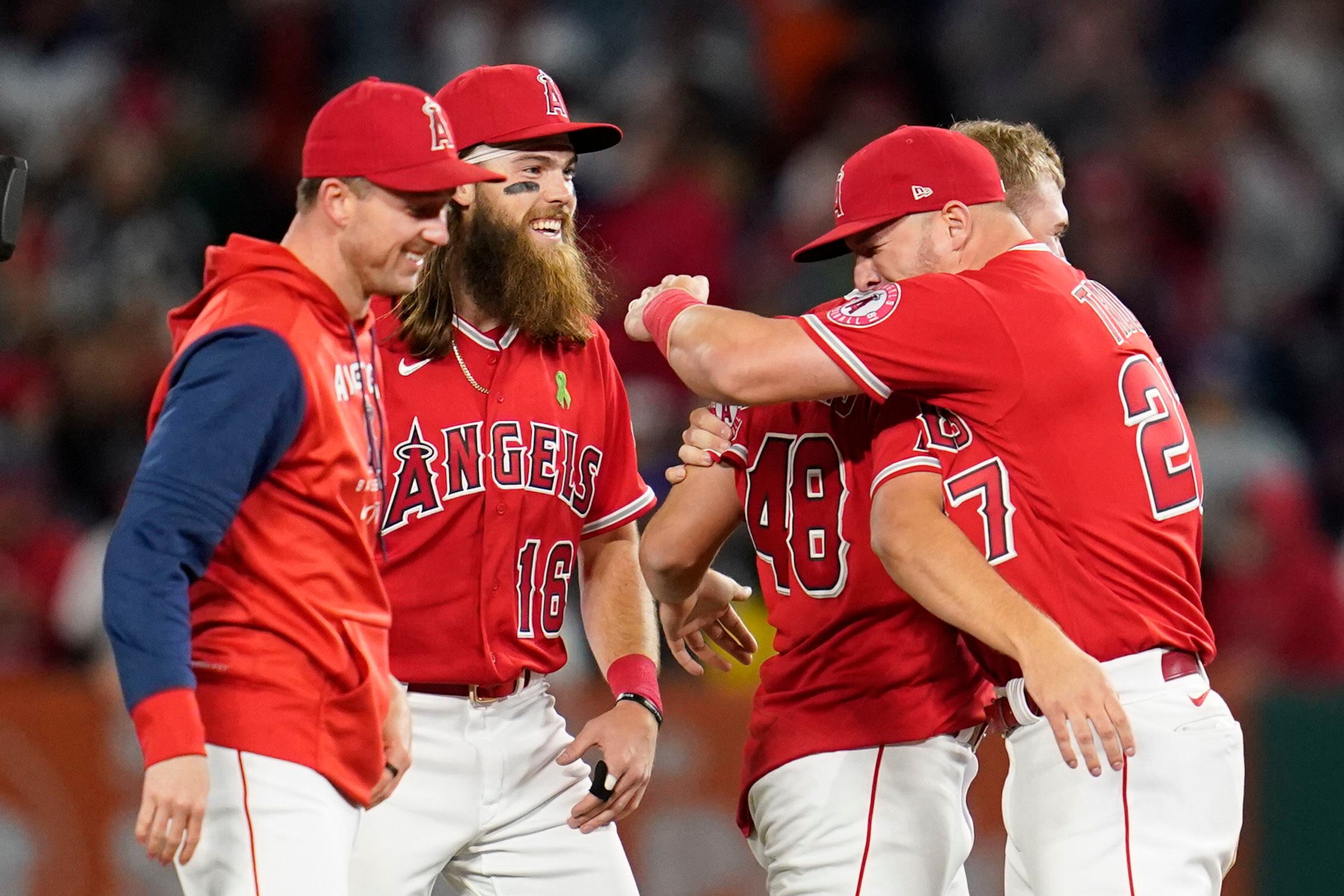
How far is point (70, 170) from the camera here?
9359 millimetres

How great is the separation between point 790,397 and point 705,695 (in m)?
3.24

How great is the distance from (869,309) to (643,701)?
1.07 meters

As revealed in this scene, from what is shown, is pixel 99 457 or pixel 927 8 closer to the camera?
pixel 99 457

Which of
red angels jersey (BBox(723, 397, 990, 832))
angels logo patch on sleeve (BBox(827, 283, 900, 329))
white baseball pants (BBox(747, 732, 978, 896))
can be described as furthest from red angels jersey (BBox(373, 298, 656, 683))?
angels logo patch on sleeve (BBox(827, 283, 900, 329))

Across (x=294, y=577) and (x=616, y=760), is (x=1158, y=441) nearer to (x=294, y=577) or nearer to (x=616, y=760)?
(x=616, y=760)

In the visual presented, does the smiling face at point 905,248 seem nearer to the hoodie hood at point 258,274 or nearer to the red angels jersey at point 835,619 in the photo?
the red angels jersey at point 835,619

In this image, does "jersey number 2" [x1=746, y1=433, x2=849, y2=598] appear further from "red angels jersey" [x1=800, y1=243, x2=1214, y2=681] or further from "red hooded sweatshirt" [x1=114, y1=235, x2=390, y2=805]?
"red hooded sweatshirt" [x1=114, y1=235, x2=390, y2=805]

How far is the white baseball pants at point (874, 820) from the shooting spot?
3707mm

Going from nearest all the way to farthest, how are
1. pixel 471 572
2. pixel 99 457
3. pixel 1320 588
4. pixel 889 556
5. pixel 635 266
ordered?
pixel 889 556, pixel 471 572, pixel 1320 588, pixel 99 457, pixel 635 266

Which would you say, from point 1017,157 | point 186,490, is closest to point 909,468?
point 1017,157

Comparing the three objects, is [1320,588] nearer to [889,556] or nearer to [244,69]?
[889,556]

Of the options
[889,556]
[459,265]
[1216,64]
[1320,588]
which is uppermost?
[1216,64]

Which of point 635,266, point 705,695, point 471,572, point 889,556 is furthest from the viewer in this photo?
point 635,266

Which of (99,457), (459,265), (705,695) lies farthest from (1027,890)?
(99,457)
